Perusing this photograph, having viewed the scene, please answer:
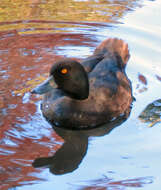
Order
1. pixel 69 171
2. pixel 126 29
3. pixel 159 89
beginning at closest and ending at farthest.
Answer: pixel 69 171 → pixel 159 89 → pixel 126 29

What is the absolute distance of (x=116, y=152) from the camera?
6062 millimetres

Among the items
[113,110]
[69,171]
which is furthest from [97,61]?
[69,171]

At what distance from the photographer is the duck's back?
675 centimetres

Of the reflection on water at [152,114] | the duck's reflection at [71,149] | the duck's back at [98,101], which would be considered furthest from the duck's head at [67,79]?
the reflection on water at [152,114]

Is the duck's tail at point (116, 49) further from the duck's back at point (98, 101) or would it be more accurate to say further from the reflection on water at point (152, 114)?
the reflection on water at point (152, 114)

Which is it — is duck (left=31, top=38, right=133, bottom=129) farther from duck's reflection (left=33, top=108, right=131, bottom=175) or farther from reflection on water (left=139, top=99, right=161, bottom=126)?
reflection on water (left=139, top=99, right=161, bottom=126)

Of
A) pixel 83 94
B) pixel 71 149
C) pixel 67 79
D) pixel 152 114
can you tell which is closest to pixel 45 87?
pixel 67 79

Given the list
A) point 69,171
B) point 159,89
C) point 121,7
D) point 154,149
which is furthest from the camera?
point 121,7

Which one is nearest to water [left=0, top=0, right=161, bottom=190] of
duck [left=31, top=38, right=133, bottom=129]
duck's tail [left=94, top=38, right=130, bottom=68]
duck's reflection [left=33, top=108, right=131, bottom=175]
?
duck's reflection [left=33, top=108, right=131, bottom=175]

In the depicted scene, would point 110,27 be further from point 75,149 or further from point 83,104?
point 75,149

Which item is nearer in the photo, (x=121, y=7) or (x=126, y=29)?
(x=126, y=29)

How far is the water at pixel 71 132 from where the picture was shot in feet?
18.4

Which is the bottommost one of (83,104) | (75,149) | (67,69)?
(75,149)

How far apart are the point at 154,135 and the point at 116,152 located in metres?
0.69
